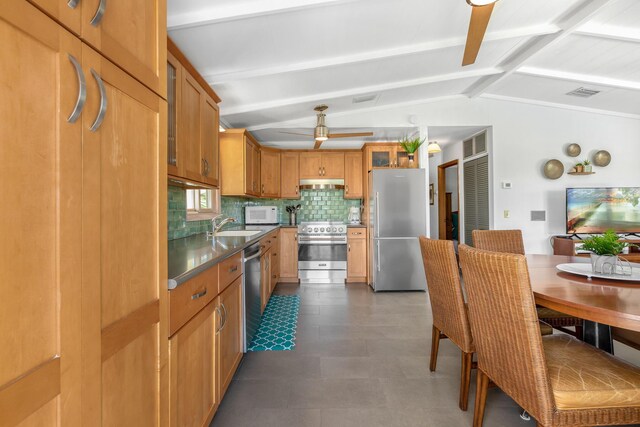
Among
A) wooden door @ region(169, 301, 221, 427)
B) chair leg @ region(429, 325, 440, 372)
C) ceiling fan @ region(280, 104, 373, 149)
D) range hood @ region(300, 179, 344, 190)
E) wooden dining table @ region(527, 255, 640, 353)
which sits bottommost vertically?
chair leg @ region(429, 325, 440, 372)

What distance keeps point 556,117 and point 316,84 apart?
3.79 metres

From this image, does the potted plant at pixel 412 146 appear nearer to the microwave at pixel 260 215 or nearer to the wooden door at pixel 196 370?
the microwave at pixel 260 215

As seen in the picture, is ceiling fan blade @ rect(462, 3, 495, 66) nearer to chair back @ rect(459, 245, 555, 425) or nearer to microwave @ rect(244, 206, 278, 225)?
chair back @ rect(459, 245, 555, 425)

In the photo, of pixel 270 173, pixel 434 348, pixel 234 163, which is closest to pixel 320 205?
pixel 270 173

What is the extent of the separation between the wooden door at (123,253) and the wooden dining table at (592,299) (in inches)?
63.2

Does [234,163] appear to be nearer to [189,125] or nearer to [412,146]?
[189,125]

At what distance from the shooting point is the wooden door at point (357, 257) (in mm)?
4797

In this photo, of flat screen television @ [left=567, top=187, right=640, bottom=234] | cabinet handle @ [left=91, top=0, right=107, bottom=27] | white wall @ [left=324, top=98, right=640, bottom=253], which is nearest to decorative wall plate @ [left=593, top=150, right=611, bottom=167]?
white wall @ [left=324, top=98, right=640, bottom=253]

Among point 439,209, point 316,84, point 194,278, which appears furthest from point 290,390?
point 439,209

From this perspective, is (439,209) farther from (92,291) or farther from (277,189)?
(92,291)

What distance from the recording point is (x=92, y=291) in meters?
0.76

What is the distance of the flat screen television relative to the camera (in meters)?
4.34

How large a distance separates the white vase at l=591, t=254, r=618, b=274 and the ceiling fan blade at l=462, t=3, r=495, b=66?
1.46 m

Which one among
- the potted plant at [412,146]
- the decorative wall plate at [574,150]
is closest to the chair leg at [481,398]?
the potted plant at [412,146]
